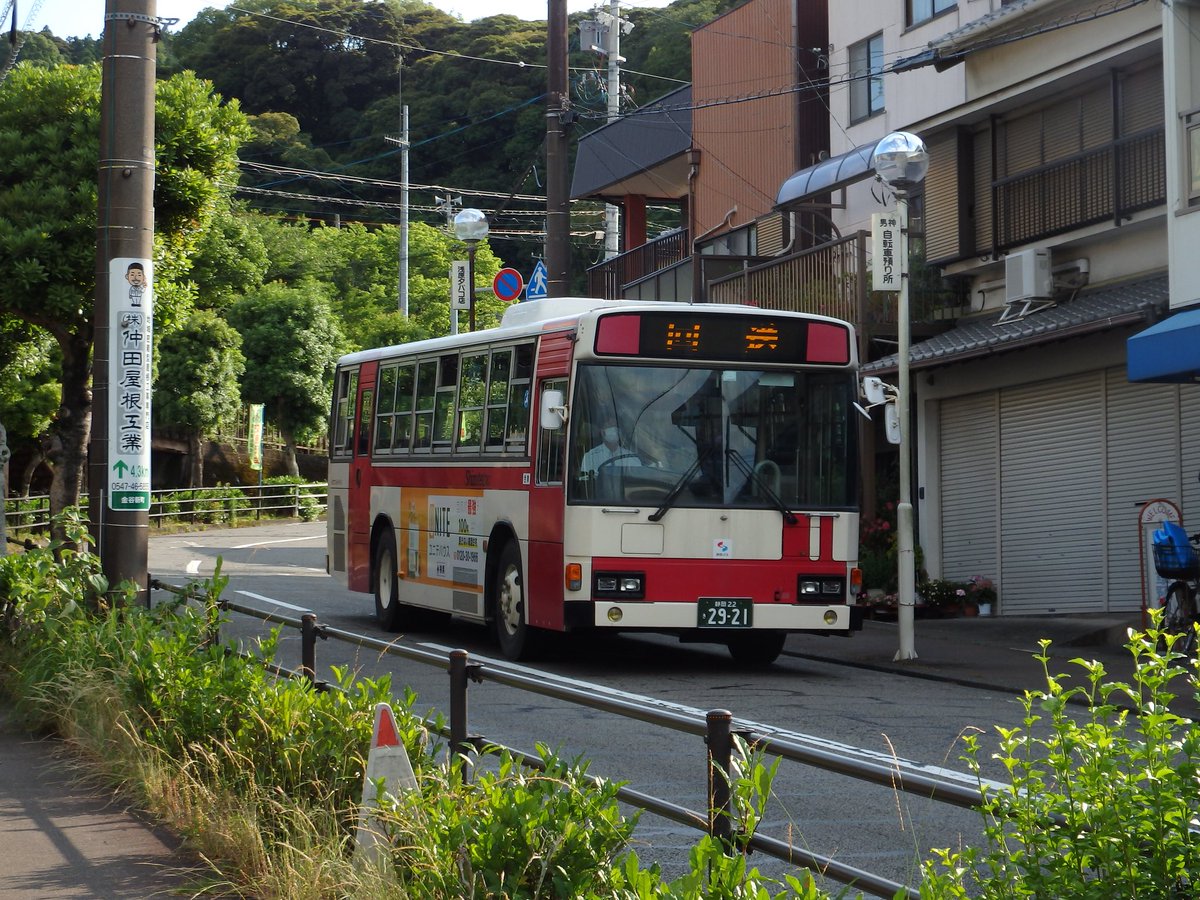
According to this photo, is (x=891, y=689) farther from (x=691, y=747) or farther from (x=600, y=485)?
(x=691, y=747)

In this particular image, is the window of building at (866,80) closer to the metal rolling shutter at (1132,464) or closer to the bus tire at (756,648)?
the metal rolling shutter at (1132,464)

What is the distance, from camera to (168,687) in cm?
802

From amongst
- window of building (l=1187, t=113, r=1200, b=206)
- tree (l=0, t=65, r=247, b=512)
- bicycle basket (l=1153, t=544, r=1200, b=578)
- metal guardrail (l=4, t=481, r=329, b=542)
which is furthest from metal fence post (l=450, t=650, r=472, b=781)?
metal guardrail (l=4, t=481, r=329, b=542)

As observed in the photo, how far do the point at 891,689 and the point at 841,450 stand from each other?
2.08 m

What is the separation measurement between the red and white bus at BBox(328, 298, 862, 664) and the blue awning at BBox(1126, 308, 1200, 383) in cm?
276

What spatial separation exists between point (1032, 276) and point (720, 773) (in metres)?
15.5

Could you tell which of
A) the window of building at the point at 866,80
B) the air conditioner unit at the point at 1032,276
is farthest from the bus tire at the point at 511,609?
the window of building at the point at 866,80

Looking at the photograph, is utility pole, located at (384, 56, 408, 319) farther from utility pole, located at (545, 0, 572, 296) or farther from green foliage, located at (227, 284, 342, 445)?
utility pole, located at (545, 0, 572, 296)

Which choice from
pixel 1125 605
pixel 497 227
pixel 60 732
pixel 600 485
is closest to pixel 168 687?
pixel 60 732

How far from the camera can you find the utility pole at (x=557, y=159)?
66.0 ft

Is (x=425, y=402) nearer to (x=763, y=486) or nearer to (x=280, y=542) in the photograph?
(x=763, y=486)

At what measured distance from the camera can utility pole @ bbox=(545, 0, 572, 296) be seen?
20.1 meters

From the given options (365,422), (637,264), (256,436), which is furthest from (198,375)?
(365,422)

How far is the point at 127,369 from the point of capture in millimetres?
10508
